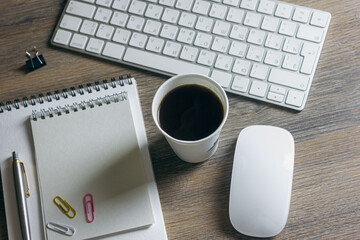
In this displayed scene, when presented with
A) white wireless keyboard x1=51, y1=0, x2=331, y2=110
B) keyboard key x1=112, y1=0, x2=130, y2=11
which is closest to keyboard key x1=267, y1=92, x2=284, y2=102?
white wireless keyboard x1=51, y1=0, x2=331, y2=110

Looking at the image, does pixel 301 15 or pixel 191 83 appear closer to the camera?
pixel 191 83

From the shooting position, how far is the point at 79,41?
0.72m

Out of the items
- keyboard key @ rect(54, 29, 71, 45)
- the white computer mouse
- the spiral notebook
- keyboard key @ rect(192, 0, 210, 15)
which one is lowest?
the spiral notebook

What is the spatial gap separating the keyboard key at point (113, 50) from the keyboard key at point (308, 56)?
32cm

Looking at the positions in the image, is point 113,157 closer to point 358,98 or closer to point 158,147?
point 158,147

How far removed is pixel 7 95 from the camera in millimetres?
716

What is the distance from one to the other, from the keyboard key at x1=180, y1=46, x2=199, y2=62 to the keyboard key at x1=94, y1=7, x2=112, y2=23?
0.16 m

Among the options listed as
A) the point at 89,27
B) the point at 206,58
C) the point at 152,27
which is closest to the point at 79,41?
the point at 89,27

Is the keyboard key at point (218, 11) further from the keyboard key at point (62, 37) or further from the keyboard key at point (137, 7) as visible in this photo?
the keyboard key at point (62, 37)

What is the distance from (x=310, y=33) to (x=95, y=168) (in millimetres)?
443

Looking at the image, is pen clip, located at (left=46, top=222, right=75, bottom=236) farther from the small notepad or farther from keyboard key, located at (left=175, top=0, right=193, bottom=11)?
keyboard key, located at (left=175, top=0, right=193, bottom=11)

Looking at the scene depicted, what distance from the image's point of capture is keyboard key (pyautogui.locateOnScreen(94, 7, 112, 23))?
722mm

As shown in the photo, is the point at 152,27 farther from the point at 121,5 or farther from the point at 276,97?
the point at 276,97

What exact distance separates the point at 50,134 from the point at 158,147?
19cm
